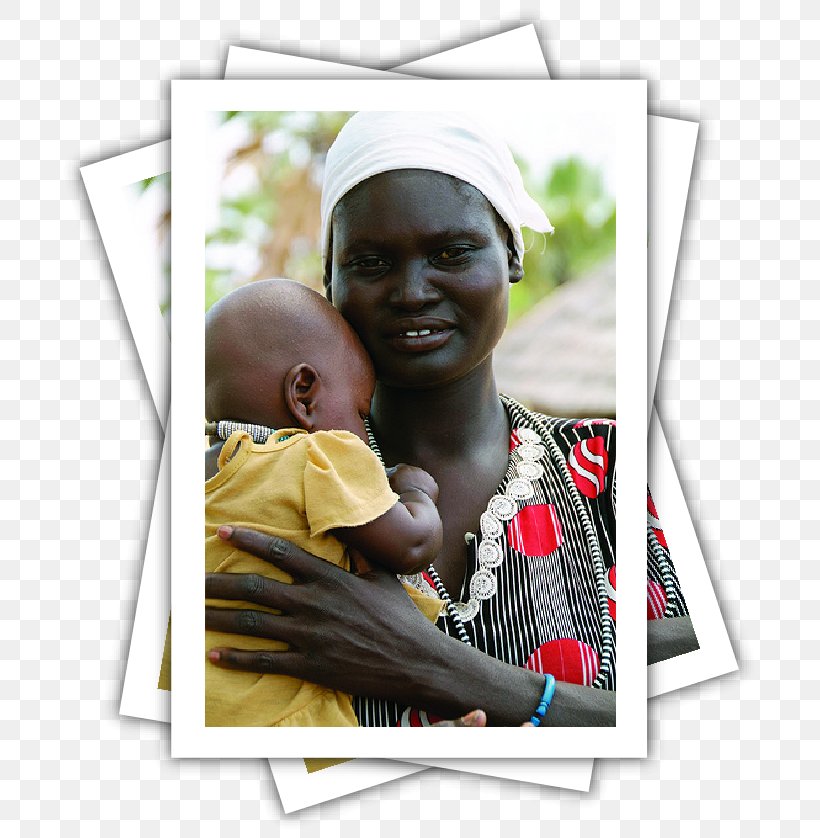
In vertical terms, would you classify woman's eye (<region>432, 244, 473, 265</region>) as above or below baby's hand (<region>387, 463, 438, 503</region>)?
above

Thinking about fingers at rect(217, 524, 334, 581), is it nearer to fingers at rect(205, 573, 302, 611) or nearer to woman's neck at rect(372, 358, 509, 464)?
fingers at rect(205, 573, 302, 611)

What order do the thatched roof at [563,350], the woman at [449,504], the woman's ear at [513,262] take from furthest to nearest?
1. the thatched roof at [563,350]
2. the woman's ear at [513,262]
3. the woman at [449,504]

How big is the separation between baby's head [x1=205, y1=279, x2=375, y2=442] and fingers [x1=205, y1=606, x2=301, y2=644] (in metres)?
0.39

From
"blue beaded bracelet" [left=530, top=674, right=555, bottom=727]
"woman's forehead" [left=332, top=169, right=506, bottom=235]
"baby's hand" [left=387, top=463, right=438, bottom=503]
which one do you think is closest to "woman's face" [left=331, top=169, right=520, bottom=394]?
"woman's forehead" [left=332, top=169, right=506, bottom=235]

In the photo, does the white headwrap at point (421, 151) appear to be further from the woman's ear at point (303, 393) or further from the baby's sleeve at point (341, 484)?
the baby's sleeve at point (341, 484)

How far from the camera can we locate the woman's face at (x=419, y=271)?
2068 millimetres

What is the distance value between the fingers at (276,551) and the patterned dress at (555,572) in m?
0.32

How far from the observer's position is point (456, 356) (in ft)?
7.07

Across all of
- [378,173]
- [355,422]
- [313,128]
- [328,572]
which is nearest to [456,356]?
[355,422]

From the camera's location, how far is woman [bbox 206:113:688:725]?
6.48 feet

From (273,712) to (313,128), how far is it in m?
1.45

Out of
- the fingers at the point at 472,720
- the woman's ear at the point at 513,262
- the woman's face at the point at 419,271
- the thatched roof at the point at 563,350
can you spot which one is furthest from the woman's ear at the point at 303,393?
the thatched roof at the point at 563,350

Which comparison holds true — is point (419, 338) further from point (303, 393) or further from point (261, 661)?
point (261, 661)

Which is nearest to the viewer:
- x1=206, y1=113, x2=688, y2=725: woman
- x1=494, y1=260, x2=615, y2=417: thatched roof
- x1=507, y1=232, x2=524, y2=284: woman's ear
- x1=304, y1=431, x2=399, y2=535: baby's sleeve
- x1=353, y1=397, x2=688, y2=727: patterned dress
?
x1=304, y1=431, x2=399, y2=535: baby's sleeve
